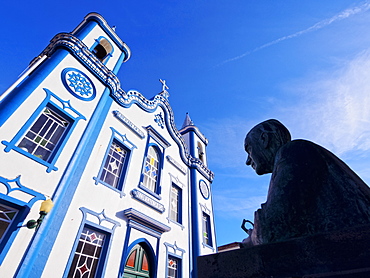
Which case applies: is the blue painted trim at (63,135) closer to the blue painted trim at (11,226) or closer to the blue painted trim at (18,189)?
the blue painted trim at (18,189)

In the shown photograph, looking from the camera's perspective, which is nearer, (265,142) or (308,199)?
(308,199)

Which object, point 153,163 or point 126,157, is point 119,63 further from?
point 153,163

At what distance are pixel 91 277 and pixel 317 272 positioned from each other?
→ 228 inches

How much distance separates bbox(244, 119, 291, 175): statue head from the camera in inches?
83.4

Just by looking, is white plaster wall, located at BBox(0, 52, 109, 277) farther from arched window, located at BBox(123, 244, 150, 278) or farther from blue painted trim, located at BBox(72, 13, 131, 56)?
blue painted trim, located at BBox(72, 13, 131, 56)

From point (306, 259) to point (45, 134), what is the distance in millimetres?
6565

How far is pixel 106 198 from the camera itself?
20.7 ft

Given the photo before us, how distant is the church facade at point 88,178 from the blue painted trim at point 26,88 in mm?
24

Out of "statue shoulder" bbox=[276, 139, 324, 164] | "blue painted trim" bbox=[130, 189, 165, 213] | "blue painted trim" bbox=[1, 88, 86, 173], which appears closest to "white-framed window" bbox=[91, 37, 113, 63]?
"blue painted trim" bbox=[1, 88, 86, 173]

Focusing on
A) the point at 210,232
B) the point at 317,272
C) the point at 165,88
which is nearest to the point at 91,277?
the point at 317,272

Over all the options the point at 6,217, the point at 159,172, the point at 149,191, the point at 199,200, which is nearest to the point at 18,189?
the point at 6,217

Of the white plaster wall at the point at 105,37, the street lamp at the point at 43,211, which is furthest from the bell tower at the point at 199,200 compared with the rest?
the white plaster wall at the point at 105,37

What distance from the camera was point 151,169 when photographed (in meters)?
9.02

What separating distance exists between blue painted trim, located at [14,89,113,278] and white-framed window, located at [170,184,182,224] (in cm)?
478
